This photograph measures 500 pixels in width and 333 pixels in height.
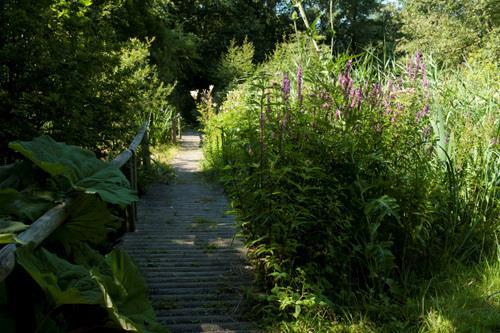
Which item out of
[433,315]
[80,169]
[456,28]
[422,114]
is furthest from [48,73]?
[456,28]

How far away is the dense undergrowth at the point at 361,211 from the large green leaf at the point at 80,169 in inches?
44.6

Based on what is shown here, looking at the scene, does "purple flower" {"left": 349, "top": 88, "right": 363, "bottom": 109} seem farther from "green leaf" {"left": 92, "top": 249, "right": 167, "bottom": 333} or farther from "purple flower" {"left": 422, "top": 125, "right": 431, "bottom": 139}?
"green leaf" {"left": 92, "top": 249, "right": 167, "bottom": 333}

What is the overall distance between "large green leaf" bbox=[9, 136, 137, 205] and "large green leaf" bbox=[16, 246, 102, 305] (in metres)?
0.38

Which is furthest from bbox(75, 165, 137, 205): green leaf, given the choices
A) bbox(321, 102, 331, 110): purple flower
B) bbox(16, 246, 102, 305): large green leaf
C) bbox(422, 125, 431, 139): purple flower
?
bbox(422, 125, 431, 139): purple flower

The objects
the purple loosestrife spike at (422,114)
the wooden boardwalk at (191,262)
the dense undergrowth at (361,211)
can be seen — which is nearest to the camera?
the dense undergrowth at (361,211)

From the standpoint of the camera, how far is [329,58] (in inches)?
145

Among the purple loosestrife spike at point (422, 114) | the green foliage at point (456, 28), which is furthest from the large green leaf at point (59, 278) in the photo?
the green foliage at point (456, 28)

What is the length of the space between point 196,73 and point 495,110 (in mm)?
25188

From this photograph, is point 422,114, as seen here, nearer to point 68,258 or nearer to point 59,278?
point 68,258

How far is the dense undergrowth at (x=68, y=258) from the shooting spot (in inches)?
69.4

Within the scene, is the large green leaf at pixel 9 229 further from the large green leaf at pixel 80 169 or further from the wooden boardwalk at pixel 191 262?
the wooden boardwalk at pixel 191 262

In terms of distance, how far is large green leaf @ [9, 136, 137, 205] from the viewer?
7.16 ft

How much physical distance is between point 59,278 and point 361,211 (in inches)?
87.5

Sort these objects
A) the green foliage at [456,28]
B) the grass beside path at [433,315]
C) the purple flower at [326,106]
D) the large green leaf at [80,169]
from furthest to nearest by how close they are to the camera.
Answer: the green foliage at [456,28], the purple flower at [326,106], the grass beside path at [433,315], the large green leaf at [80,169]
